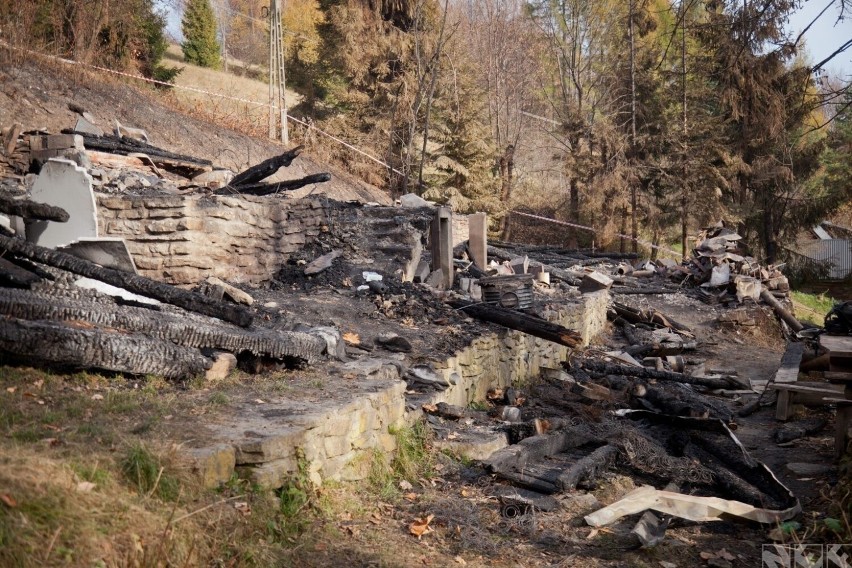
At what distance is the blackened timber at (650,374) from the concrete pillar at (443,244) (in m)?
2.59

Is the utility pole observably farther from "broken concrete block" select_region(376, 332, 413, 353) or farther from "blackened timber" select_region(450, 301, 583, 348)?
"broken concrete block" select_region(376, 332, 413, 353)

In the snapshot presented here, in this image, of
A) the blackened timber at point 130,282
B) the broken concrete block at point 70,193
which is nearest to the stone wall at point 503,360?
the blackened timber at point 130,282

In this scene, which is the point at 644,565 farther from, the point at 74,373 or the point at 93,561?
the point at 74,373

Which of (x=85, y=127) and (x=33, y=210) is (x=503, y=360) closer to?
(x=33, y=210)

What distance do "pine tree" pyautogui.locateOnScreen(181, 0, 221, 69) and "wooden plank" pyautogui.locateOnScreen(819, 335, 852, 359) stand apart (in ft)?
104

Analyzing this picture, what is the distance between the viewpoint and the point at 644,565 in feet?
15.2

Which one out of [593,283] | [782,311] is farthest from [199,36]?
[782,311]

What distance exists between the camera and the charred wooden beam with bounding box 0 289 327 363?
16.1ft

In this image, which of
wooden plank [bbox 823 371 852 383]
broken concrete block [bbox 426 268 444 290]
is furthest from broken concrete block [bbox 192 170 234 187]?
wooden plank [bbox 823 371 852 383]

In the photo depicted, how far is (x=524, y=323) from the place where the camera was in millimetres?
8852

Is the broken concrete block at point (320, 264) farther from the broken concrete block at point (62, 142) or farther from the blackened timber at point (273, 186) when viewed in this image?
the broken concrete block at point (62, 142)

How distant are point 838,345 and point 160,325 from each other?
18.1ft

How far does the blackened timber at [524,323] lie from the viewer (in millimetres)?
8391

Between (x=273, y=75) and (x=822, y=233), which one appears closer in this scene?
(x=273, y=75)
